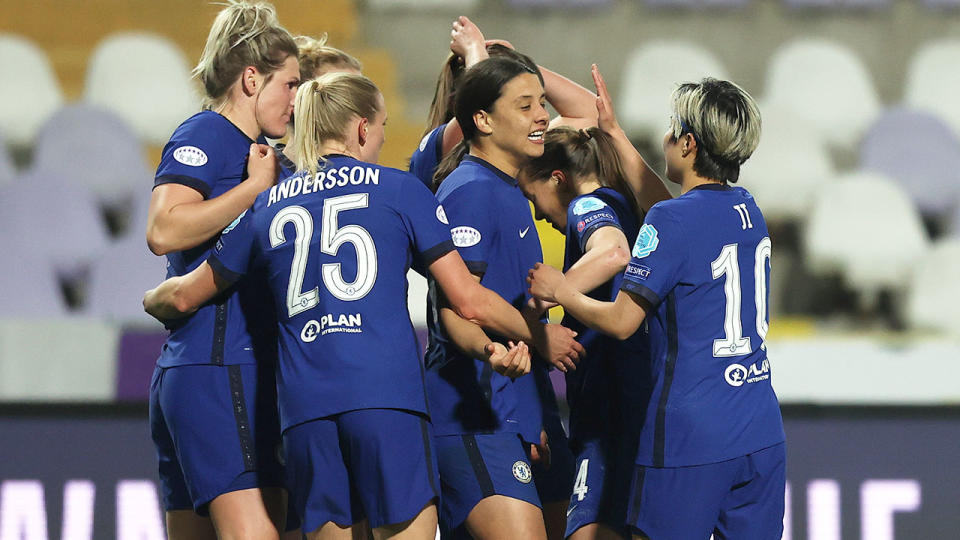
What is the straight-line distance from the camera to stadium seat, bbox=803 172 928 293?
673 centimetres

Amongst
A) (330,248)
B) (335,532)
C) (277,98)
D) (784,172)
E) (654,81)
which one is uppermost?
(654,81)

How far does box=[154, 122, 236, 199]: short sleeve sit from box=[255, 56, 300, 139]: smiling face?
0.49ft

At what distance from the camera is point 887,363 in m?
5.37

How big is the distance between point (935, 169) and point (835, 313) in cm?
121

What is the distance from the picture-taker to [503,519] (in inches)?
119

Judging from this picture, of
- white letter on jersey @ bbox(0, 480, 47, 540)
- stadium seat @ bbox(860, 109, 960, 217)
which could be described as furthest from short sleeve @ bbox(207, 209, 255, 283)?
stadium seat @ bbox(860, 109, 960, 217)

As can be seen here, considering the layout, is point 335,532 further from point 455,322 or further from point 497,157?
point 497,157

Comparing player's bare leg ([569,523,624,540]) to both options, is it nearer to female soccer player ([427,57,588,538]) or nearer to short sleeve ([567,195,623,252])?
female soccer player ([427,57,588,538])

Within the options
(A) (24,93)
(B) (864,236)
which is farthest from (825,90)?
(A) (24,93)

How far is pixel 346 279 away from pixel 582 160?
3.07ft

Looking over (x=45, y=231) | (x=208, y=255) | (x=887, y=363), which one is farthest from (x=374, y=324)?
(x=45, y=231)

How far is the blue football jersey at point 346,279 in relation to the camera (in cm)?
281

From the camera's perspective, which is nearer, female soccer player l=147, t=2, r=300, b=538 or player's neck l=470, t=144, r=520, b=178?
→ female soccer player l=147, t=2, r=300, b=538

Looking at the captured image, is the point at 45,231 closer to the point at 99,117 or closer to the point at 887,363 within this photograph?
the point at 99,117
